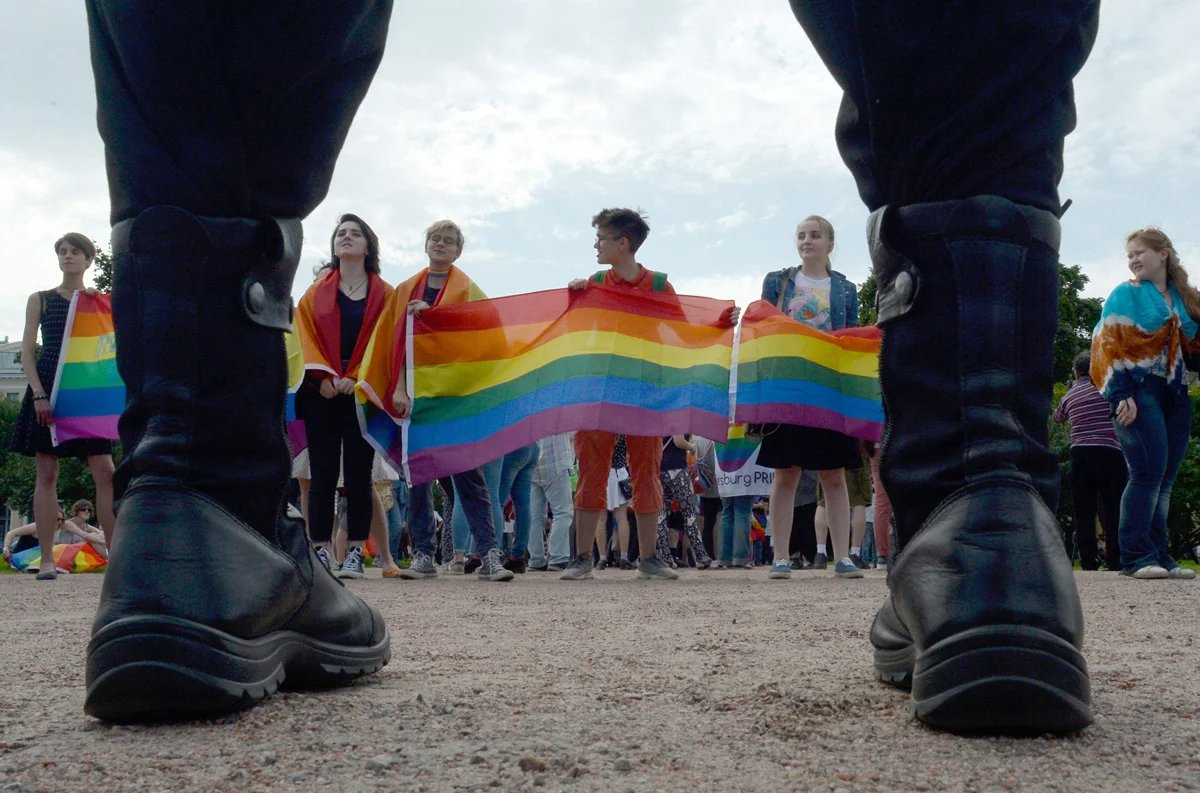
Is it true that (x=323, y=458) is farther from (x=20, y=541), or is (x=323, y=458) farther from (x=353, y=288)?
(x=20, y=541)

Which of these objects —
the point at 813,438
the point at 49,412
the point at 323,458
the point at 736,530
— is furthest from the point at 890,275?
the point at 736,530

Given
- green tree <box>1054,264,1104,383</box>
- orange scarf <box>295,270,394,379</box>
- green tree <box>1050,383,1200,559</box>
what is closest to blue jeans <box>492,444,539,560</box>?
orange scarf <box>295,270,394,379</box>

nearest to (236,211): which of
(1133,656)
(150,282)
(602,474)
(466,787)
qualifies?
(150,282)

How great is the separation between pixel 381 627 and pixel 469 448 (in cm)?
596

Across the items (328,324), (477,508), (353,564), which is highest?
(328,324)

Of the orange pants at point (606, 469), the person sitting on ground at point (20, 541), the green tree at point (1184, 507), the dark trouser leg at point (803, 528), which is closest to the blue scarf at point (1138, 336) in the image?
the orange pants at point (606, 469)

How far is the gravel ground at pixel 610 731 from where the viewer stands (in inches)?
51.6

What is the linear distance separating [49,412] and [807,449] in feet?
16.0

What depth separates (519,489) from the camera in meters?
11.0

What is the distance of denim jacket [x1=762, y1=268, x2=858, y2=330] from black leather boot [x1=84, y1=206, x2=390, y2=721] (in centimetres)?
681

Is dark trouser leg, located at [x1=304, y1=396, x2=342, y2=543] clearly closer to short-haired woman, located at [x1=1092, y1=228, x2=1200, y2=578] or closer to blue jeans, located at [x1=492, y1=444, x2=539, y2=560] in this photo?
blue jeans, located at [x1=492, y1=444, x2=539, y2=560]

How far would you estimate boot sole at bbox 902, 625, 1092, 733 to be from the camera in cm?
149

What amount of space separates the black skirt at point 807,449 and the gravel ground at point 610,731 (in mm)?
4950

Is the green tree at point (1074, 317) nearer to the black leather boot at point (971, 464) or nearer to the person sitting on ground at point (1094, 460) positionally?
the person sitting on ground at point (1094, 460)
